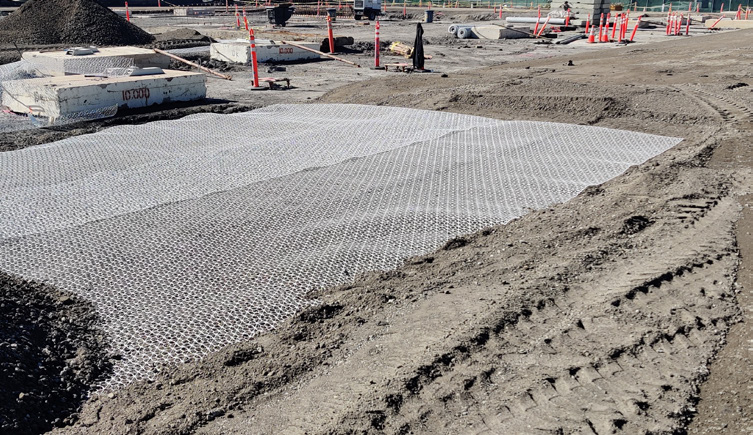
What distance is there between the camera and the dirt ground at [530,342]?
2861mm

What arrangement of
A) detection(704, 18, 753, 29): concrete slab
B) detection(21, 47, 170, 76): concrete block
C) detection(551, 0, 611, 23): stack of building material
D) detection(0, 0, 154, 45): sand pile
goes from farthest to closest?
detection(704, 18, 753, 29): concrete slab < detection(551, 0, 611, 23): stack of building material < detection(0, 0, 154, 45): sand pile < detection(21, 47, 170, 76): concrete block

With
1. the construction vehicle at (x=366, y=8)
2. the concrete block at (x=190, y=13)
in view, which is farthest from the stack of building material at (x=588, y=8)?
the concrete block at (x=190, y=13)

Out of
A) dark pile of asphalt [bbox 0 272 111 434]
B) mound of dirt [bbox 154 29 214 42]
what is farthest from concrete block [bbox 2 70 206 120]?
mound of dirt [bbox 154 29 214 42]

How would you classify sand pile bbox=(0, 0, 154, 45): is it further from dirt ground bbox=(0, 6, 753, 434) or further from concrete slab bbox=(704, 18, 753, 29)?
concrete slab bbox=(704, 18, 753, 29)

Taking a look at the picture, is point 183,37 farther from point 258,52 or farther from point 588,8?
point 588,8

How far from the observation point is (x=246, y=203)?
5508 mm

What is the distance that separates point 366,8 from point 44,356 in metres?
35.4

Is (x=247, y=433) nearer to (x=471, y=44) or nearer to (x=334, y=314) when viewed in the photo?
(x=334, y=314)

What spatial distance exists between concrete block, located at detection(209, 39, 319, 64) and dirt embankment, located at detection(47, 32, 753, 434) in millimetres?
13736

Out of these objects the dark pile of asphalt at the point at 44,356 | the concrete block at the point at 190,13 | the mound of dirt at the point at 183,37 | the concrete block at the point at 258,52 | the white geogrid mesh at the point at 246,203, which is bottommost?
the dark pile of asphalt at the point at 44,356

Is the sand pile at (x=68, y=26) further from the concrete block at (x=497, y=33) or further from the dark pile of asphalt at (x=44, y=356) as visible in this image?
the dark pile of asphalt at (x=44, y=356)

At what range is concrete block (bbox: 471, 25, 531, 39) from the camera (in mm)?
26203

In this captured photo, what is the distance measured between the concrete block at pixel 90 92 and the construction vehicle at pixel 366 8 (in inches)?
1042

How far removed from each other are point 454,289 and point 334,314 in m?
0.84
